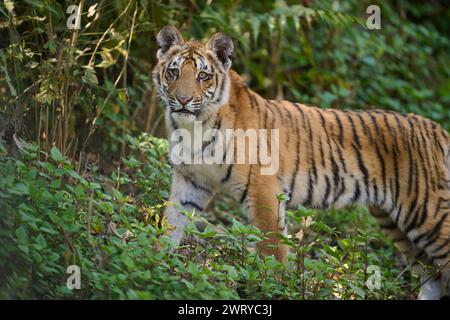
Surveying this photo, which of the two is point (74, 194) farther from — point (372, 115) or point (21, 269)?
point (372, 115)

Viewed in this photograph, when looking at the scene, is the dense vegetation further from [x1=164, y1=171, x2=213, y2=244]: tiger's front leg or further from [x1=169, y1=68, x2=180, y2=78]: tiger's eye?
[x1=169, y1=68, x2=180, y2=78]: tiger's eye

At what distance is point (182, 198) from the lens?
5.42 meters

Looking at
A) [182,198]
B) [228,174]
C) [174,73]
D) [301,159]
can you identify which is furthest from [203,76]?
[301,159]

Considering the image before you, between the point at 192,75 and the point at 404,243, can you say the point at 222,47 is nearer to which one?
the point at 192,75

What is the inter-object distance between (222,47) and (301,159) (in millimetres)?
989

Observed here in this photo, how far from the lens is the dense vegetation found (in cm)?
406

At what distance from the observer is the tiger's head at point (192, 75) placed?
17.0ft

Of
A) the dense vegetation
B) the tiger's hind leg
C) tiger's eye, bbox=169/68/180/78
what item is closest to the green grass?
the dense vegetation

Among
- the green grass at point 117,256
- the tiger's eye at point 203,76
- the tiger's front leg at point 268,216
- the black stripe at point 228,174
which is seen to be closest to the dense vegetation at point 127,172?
the green grass at point 117,256

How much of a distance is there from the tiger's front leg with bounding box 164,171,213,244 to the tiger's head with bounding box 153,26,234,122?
1.44ft

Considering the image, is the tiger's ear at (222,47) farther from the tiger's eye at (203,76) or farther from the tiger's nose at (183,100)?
the tiger's nose at (183,100)

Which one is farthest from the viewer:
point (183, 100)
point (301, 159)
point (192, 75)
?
point (301, 159)

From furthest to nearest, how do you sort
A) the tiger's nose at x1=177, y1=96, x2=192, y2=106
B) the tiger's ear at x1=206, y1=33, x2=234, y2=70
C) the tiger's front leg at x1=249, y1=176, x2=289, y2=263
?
the tiger's ear at x1=206, y1=33, x2=234, y2=70 < the tiger's front leg at x1=249, y1=176, x2=289, y2=263 < the tiger's nose at x1=177, y1=96, x2=192, y2=106
